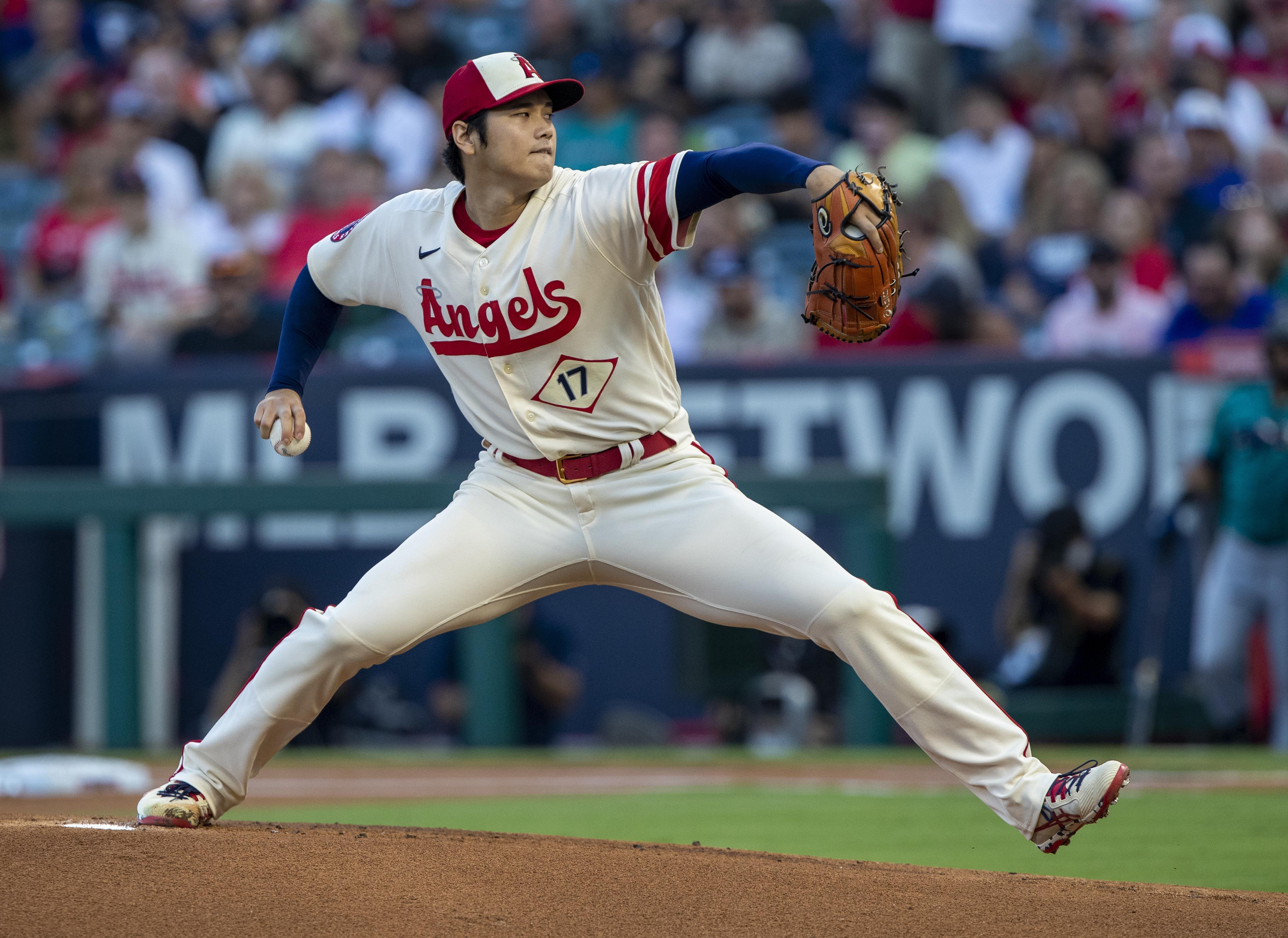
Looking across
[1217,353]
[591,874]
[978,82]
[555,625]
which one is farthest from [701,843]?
[978,82]

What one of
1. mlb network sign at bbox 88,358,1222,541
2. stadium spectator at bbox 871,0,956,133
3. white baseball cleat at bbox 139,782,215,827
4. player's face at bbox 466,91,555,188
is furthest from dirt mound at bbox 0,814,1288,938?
stadium spectator at bbox 871,0,956,133

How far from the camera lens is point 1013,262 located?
9.92m

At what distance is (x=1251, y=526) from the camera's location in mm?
8188

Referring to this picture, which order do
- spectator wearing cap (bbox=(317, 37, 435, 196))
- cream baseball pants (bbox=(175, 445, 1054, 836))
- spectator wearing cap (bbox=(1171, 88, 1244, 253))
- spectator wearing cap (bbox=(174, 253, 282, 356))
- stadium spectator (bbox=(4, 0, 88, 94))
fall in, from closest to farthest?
cream baseball pants (bbox=(175, 445, 1054, 836)), spectator wearing cap (bbox=(1171, 88, 1244, 253)), spectator wearing cap (bbox=(174, 253, 282, 356)), spectator wearing cap (bbox=(317, 37, 435, 196)), stadium spectator (bbox=(4, 0, 88, 94))

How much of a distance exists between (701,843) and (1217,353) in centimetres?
452

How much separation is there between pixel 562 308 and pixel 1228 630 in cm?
531

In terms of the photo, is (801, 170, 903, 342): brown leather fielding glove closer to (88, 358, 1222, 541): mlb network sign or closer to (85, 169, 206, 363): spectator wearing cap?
(88, 358, 1222, 541): mlb network sign

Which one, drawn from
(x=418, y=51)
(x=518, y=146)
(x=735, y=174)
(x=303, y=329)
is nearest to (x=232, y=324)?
(x=418, y=51)

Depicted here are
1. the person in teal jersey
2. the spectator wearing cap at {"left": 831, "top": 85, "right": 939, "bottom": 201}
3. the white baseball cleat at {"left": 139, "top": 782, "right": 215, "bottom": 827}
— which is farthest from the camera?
the spectator wearing cap at {"left": 831, "top": 85, "right": 939, "bottom": 201}

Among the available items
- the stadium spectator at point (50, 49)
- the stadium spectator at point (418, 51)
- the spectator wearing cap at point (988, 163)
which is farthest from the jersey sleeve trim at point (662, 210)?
the stadium spectator at point (50, 49)

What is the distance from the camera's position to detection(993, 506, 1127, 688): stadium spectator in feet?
27.5

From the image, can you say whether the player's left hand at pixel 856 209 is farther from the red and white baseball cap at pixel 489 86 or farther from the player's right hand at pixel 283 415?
the player's right hand at pixel 283 415

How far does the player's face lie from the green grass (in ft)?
6.94

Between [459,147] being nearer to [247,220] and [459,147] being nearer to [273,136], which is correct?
[247,220]
